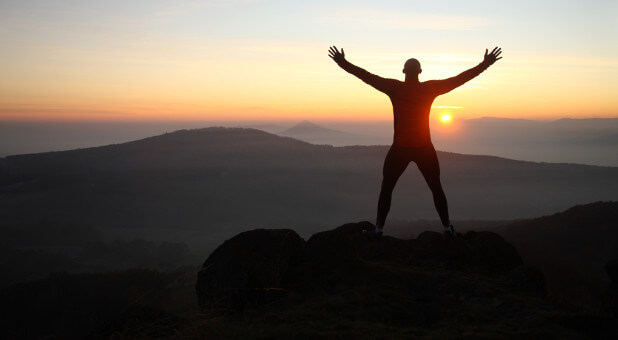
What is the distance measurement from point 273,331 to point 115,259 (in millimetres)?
129234

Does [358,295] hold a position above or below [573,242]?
above

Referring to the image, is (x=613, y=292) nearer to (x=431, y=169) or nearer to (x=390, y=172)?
(x=431, y=169)

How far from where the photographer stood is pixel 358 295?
6312mm

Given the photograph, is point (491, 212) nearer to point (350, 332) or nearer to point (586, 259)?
point (586, 259)

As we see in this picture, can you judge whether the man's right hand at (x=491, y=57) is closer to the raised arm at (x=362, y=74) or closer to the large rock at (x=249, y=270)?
the raised arm at (x=362, y=74)

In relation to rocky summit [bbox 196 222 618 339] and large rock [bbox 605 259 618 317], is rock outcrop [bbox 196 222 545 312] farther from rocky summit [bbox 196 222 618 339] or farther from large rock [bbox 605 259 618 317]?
large rock [bbox 605 259 618 317]

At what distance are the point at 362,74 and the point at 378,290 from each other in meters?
3.73

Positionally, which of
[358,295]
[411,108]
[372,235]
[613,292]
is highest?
[411,108]

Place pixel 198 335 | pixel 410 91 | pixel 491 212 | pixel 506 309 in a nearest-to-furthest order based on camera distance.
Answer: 1. pixel 198 335
2. pixel 506 309
3. pixel 410 91
4. pixel 491 212

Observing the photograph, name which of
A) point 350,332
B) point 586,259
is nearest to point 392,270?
point 350,332

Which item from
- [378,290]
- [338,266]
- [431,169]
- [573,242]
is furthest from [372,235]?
[573,242]

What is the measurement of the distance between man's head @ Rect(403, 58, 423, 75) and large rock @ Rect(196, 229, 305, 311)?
3704mm

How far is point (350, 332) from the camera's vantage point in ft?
16.0

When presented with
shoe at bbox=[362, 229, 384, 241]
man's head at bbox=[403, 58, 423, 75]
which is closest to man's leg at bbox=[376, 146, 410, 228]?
shoe at bbox=[362, 229, 384, 241]
